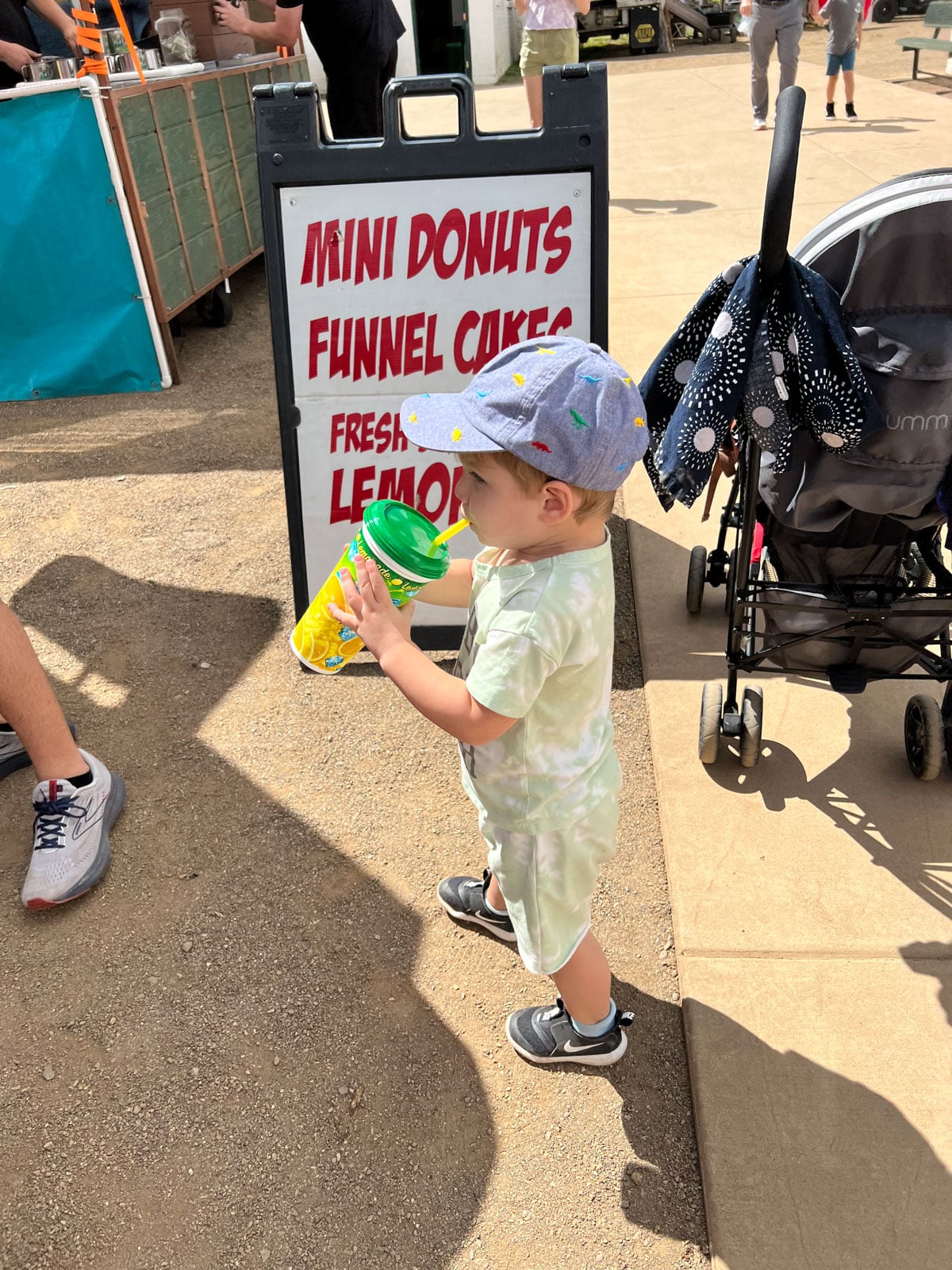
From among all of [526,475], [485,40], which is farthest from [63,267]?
[485,40]

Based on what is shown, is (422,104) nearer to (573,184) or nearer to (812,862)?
(573,184)

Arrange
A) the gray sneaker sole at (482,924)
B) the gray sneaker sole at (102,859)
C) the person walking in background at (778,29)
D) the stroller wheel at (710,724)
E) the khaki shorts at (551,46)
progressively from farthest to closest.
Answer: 1. the person walking in background at (778,29)
2. the khaki shorts at (551,46)
3. the stroller wheel at (710,724)
4. the gray sneaker sole at (102,859)
5. the gray sneaker sole at (482,924)

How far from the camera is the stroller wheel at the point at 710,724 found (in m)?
2.75

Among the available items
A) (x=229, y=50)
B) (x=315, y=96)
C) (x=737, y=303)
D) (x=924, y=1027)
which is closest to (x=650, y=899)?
(x=924, y=1027)

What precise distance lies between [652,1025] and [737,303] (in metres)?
1.53

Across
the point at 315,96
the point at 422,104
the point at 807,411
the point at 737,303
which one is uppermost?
the point at 315,96

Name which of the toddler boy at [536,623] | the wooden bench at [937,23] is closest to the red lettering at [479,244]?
the toddler boy at [536,623]

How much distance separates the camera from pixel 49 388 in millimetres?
5781

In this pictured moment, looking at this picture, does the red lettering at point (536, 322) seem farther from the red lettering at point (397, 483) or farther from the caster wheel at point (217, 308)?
the caster wheel at point (217, 308)

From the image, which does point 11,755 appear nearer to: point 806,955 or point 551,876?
point 551,876

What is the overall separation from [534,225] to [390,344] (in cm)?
54

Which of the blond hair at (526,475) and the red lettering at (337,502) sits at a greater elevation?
the blond hair at (526,475)

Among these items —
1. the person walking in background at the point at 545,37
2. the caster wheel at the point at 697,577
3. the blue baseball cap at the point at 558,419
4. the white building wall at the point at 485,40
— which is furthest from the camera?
the white building wall at the point at 485,40

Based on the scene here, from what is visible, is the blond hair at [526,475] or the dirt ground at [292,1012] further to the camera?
the dirt ground at [292,1012]
